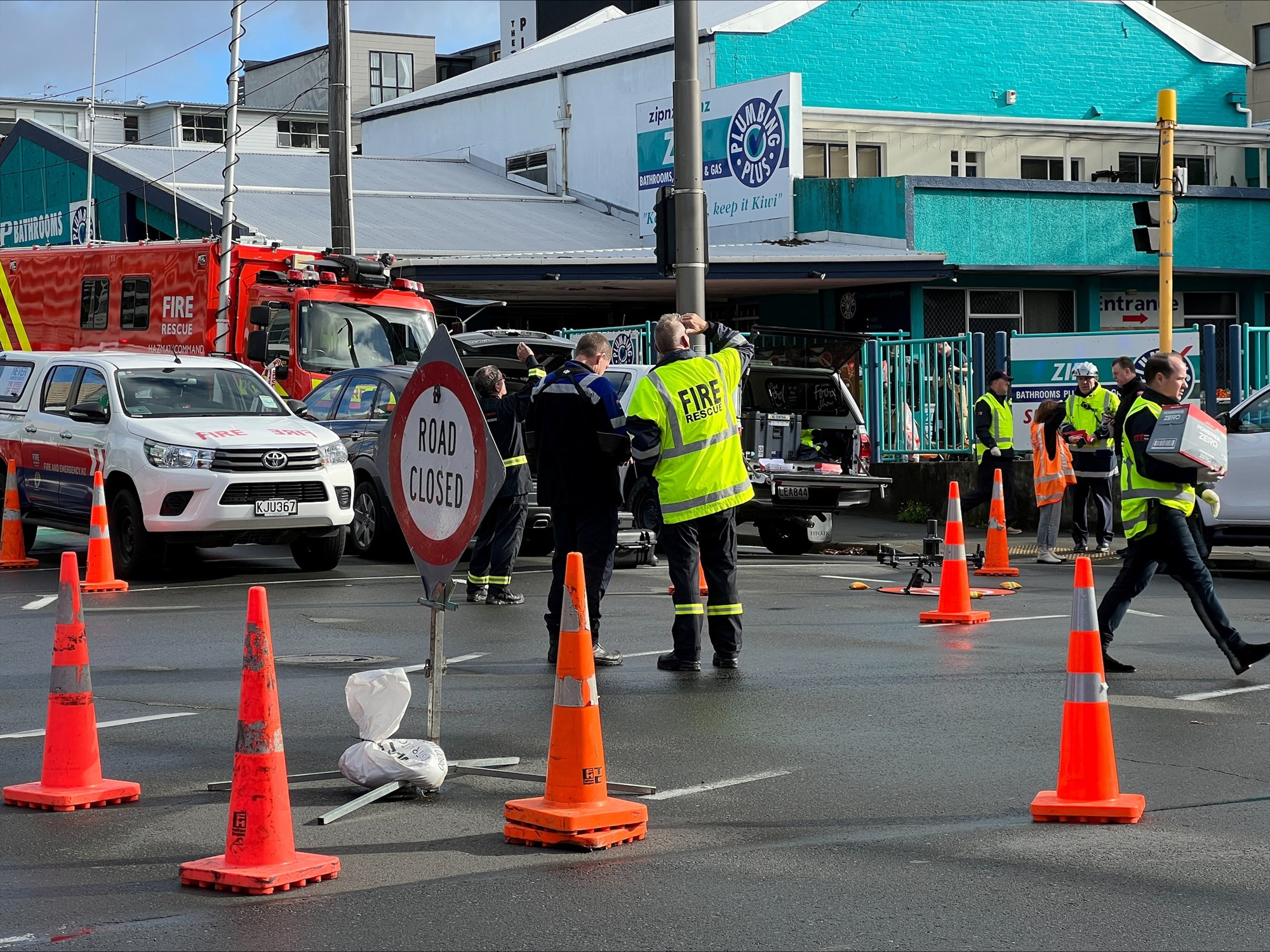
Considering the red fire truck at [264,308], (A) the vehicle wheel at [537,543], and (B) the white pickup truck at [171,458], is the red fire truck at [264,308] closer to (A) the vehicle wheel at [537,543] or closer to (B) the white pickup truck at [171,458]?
(B) the white pickup truck at [171,458]

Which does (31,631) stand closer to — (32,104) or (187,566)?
(187,566)

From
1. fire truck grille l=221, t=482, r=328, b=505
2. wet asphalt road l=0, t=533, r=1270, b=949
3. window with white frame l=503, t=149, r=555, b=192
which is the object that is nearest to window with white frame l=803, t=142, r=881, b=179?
window with white frame l=503, t=149, r=555, b=192

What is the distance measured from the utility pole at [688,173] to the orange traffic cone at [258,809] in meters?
8.77

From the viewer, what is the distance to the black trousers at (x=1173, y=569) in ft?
31.6

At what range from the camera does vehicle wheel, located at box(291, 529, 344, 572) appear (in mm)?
15172

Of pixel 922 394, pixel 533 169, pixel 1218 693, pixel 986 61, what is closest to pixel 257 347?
pixel 922 394

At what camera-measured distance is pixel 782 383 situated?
56.3 feet

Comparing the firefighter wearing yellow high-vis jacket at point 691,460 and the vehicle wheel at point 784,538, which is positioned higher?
the firefighter wearing yellow high-vis jacket at point 691,460

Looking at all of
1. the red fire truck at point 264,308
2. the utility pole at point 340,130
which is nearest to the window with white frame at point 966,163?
the utility pole at point 340,130

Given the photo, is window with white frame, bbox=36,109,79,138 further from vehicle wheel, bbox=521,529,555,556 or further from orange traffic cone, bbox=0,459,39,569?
vehicle wheel, bbox=521,529,555,556

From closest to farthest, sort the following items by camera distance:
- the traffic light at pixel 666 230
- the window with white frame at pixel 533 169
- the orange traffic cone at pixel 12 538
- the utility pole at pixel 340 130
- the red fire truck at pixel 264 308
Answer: the traffic light at pixel 666 230, the orange traffic cone at pixel 12 538, the red fire truck at pixel 264 308, the utility pole at pixel 340 130, the window with white frame at pixel 533 169

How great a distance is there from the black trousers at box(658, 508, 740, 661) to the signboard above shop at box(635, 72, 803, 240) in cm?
2032

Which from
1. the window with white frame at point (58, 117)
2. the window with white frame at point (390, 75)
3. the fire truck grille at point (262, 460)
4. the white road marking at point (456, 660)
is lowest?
the white road marking at point (456, 660)

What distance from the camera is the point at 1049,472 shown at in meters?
16.8
